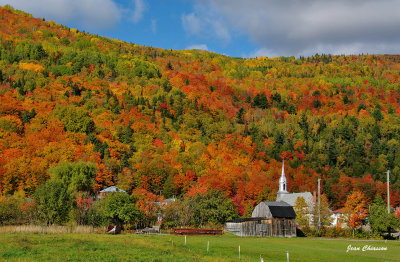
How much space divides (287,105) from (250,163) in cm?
8795

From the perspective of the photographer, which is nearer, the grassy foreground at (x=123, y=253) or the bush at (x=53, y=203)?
the grassy foreground at (x=123, y=253)

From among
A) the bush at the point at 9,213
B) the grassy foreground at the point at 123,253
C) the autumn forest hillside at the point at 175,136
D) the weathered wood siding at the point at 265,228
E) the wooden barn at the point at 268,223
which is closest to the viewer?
the grassy foreground at the point at 123,253

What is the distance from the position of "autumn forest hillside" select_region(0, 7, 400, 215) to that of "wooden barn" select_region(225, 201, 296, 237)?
478 inches

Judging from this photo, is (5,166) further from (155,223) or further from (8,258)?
(8,258)

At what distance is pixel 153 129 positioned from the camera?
13250 cm

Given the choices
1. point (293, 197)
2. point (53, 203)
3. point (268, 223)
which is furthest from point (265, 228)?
point (53, 203)

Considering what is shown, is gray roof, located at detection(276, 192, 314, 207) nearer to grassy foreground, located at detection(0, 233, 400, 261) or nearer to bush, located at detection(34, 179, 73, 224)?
bush, located at detection(34, 179, 73, 224)

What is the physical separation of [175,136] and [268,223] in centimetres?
6630

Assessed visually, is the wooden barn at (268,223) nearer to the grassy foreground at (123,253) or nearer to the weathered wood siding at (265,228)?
the weathered wood siding at (265,228)

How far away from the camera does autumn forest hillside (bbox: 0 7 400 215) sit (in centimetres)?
9612

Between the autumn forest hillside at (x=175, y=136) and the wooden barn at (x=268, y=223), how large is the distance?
12.1 metres

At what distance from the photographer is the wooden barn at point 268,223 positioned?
2601 inches

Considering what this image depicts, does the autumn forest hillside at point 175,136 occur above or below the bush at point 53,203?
above

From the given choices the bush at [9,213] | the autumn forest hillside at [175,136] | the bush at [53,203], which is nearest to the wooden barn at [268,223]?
the autumn forest hillside at [175,136]
